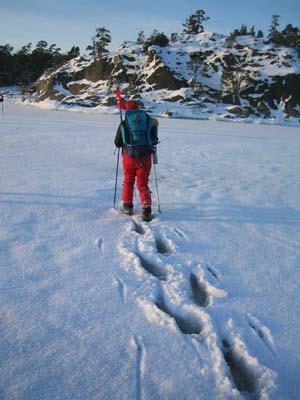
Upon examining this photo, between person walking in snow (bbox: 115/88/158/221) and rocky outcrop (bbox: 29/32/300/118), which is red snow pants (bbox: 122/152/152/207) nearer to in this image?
person walking in snow (bbox: 115/88/158/221)

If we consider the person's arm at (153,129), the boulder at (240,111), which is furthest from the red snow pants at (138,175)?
the boulder at (240,111)

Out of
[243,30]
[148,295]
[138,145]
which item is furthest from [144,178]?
[243,30]

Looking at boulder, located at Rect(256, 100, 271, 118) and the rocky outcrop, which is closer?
boulder, located at Rect(256, 100, 271, 118)

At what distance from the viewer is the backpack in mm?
5641

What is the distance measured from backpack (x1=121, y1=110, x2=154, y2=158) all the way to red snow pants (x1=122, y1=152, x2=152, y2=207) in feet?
0.39

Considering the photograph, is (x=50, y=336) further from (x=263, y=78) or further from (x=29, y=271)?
(x=263, y=78)

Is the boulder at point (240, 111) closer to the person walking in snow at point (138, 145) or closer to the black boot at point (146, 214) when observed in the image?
the person walking in snow at point (138, 145)

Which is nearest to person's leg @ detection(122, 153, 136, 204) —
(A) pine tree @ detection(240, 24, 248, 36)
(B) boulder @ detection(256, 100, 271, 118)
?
(B) boulder @ detection(256, 100, 271, 118)

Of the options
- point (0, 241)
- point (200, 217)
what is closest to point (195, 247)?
point (200, 217)

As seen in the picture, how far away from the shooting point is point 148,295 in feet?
12.1

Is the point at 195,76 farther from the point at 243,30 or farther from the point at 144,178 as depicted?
the point at 144,178

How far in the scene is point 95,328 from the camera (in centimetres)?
316

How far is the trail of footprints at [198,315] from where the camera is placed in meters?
2.78

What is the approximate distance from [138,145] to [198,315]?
317 centimetres
